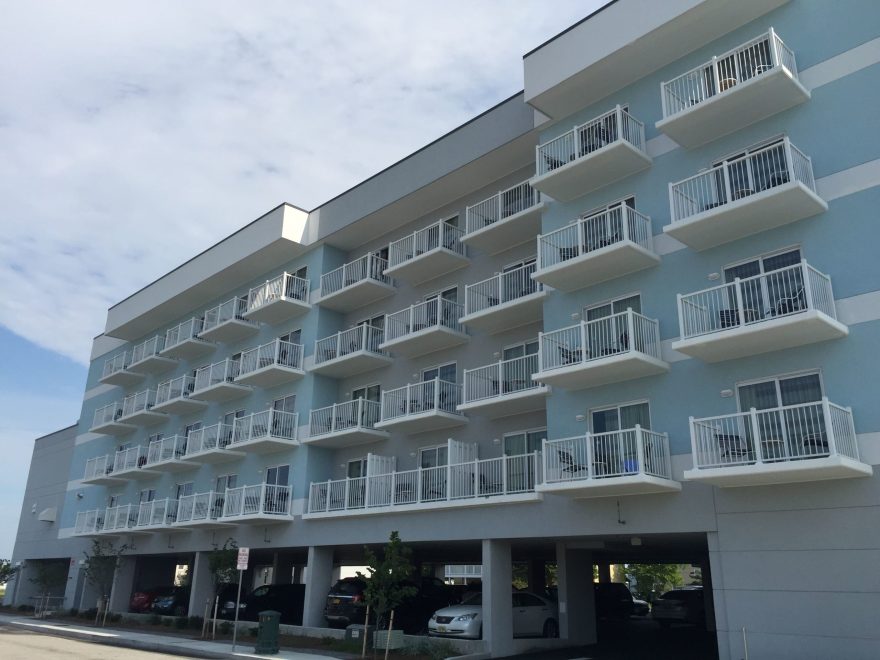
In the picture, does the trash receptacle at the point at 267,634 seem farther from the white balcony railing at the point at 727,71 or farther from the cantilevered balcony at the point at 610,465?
the white balcony railing at the point at 727,71

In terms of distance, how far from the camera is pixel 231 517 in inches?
1014

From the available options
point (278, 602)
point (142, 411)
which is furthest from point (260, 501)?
point (142, 411)

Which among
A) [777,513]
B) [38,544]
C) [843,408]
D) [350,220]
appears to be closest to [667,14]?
[843,408]

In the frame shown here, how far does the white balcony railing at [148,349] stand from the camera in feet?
120

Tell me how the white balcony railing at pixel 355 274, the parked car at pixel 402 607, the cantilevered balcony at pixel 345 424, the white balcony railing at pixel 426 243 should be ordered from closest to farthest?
1. the parked car at pixel 402 607
2. the white balcony railing at pixel 426 243
3. the cantilevered balcony at pixel 345 424
4. the white balcony railing at pixel 355 274

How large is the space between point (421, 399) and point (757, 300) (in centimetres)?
1109

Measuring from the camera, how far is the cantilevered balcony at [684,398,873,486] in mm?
12883

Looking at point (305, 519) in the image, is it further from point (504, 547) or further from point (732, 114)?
point (732, 114)

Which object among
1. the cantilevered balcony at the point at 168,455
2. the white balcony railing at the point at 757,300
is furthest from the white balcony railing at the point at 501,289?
the cantilevered balcony at the point at 168,455

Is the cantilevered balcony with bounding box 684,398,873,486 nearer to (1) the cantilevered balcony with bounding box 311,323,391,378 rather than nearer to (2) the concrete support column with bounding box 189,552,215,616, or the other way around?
(1) the cantilevered balcony with bounding box 311,323,391,378

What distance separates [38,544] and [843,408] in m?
44.0

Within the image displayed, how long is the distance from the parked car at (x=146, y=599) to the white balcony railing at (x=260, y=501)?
26.8 ft

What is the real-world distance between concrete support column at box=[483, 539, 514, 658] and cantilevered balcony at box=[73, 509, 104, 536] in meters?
23.5

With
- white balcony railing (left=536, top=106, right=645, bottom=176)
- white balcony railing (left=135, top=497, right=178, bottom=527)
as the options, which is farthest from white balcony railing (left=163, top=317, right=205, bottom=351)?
white balcony railing (left=536, top=106, right=645, bottom=176)
